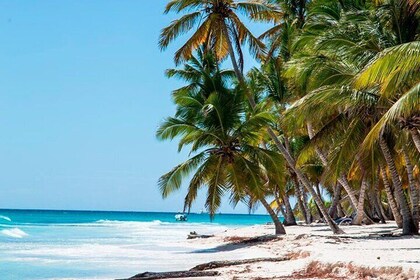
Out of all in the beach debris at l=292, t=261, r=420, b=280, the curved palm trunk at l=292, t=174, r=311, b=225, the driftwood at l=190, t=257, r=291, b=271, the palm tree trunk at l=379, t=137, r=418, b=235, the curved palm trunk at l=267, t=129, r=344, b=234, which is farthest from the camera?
the curved palm trunk at l=292, t=174, r=311, b=225

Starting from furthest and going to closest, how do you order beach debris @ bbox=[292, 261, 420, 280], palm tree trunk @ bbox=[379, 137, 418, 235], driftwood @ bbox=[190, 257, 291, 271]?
1. palm tree trunk @ bbox=[379, 137, 418, 235]
2. driftwood @ bbox=[190, 257, 291, 271]
3. beach debris @ bbox=[292, 261, 420, 280]

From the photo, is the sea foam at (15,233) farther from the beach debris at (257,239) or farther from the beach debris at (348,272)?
the beach debris at (348,272)

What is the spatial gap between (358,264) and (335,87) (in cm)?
609

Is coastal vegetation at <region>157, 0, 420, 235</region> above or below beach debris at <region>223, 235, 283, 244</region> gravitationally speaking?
above

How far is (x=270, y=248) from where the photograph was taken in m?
17.4

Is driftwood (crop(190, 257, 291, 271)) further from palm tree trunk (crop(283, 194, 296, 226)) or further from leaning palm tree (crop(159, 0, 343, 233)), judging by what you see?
→ palm tree trunk (crop(283, 194, 296, 226))

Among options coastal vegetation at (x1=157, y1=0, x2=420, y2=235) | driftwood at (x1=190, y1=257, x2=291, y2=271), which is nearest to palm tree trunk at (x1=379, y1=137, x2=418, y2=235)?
coastal vegetation at (x1=157, y1=0, x2=420, y2=235)

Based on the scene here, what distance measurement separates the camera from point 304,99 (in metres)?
Result: 13.4

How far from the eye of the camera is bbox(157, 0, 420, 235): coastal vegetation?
13.1 metres

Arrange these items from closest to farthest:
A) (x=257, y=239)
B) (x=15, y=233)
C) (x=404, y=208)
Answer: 1. (x=404, y=208)
2. (x=257, y=239)
3. (x=15, y=233)

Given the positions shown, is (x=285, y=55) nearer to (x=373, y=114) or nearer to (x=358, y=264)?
(x=373, y=114)

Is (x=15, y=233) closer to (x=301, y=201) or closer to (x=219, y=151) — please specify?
(x=301, y=201)

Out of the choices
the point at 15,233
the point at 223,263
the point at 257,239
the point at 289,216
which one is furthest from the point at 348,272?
the point at 15,233

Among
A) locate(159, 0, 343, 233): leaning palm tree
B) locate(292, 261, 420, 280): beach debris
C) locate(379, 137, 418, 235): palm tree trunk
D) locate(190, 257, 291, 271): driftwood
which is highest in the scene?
locate(159, 0, 343, 233): leaning palm tree
